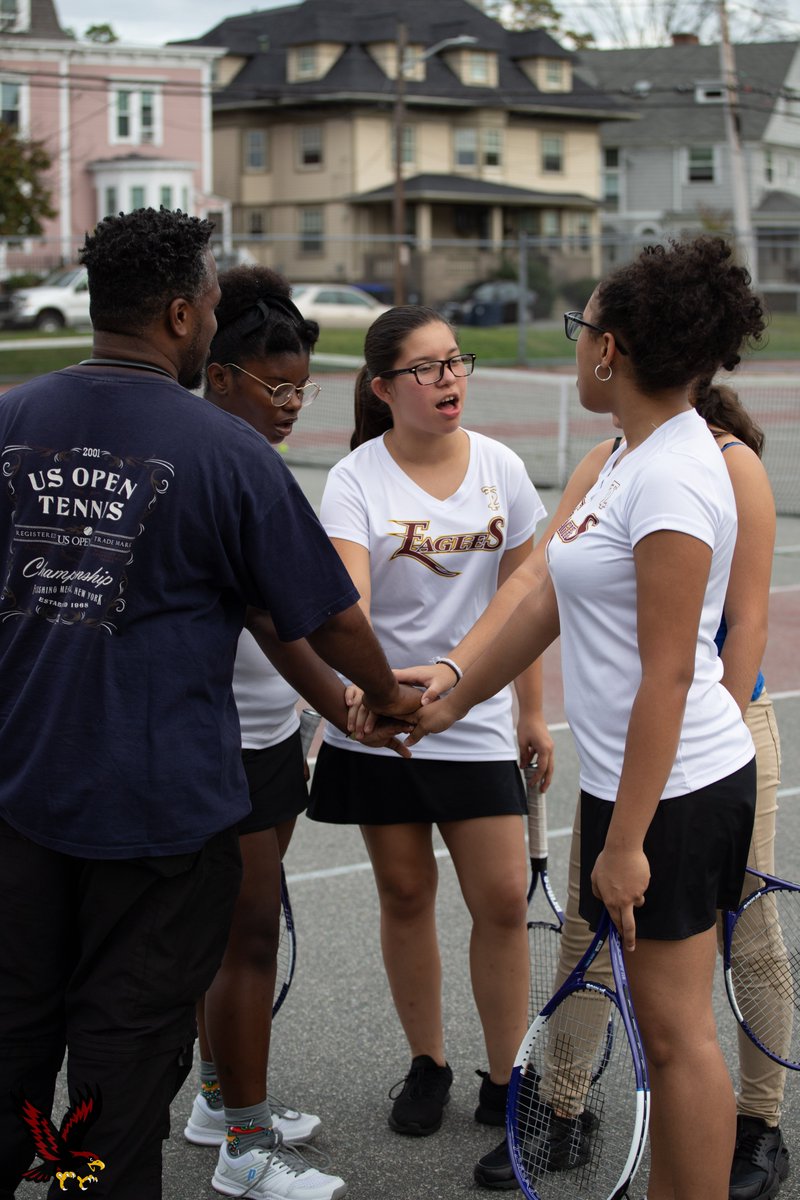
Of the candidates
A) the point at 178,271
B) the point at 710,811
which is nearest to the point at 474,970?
the point at 710,811

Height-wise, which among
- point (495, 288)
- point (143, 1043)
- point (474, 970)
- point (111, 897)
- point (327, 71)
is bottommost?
point (474, 970)

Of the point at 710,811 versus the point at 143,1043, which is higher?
the point at 710,811

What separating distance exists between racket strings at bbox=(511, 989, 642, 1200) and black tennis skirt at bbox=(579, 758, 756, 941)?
1.26 feet

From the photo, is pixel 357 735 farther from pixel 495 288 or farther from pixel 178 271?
pixel 495 288

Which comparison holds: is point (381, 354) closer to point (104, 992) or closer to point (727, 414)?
point (727, 414)

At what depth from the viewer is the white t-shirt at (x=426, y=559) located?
380 centimetres

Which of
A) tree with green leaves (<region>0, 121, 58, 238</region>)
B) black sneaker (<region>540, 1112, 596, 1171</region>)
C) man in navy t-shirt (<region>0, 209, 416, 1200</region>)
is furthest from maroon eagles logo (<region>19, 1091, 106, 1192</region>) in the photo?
tree with green leaves (<region>0, 121, 58, 238</region>)

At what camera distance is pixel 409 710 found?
3.48 m

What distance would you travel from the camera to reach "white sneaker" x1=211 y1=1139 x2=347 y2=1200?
138 inches

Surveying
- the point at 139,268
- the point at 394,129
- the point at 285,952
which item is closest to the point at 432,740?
the point at 285,952

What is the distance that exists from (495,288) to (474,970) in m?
40.0

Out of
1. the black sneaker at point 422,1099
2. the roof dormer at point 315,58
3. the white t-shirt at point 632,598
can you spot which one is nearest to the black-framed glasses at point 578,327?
the white t-shirt at point 632,598

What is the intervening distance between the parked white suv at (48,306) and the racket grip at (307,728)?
3195 cm

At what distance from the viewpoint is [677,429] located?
2.90 metres
